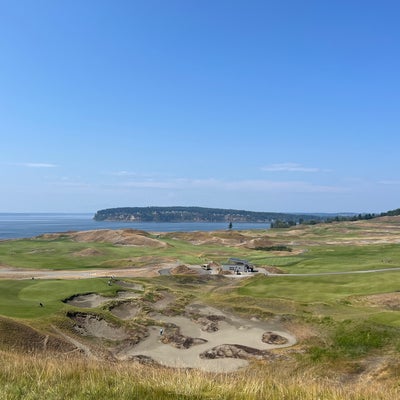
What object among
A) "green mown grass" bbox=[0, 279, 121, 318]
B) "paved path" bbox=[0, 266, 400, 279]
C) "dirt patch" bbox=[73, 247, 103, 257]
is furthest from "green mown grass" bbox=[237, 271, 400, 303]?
"dirt patch" bbox=[73, 247, 103, 257]

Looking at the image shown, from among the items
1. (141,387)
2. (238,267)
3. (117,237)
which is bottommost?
(238,267)

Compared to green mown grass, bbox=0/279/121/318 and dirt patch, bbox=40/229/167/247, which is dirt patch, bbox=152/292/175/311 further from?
dirt patch, bbox=40/229/167/247

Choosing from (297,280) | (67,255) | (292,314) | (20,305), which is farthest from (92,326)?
(67,255)

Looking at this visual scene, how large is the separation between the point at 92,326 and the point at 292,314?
21813 mm

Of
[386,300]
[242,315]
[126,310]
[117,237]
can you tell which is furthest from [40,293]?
[117,237]

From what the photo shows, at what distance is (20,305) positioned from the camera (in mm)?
42281

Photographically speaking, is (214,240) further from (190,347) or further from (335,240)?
(190,347)

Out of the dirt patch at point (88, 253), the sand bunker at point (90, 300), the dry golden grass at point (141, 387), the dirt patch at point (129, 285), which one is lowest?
the dirt patch at point (88, 253)

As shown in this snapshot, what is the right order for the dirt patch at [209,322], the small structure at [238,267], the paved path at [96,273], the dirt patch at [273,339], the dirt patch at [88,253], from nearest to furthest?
the dirt patch at [273,339] < the dirt patch at [209,322] < the paved path at [96,273] < the small structure at [238,267] < the dirt patch at [88,253]

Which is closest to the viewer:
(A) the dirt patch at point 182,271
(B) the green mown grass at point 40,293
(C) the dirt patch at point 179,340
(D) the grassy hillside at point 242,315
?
(D) the grassy hillside at point 242,315

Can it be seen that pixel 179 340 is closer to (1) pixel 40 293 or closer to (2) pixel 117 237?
(1) pixel 40 293

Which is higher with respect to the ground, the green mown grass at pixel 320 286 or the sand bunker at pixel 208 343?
the green mown grass at pixel 320 286

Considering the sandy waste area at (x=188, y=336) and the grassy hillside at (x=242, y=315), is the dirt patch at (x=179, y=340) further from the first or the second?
the grassy hillside at (x=242, y=315)

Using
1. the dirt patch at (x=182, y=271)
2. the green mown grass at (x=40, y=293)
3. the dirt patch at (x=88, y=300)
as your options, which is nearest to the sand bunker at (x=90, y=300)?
the dirt patch at (x=88, y=300)
